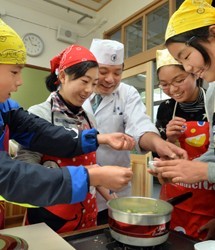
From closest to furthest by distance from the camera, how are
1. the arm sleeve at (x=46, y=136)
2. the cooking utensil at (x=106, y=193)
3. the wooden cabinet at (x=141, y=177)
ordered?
the arm sleeve at (x=46, y=136) → the cooking utensil at (x=106, y=193) → the wooden cabinet at (x=141, y=177)

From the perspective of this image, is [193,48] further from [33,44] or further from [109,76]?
[33,44]

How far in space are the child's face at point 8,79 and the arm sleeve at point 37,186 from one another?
0.28 metres

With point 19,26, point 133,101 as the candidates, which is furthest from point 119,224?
point 19,26

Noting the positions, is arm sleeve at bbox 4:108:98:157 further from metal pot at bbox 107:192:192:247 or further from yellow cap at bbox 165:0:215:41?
yellow cap at bbox 165:0:215:41

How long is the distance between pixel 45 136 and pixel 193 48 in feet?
2.00

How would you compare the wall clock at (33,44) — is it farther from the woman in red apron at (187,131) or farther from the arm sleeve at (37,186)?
the arm sleeve at (37,186)

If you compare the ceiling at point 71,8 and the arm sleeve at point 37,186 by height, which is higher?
the ceiling at point 71,8

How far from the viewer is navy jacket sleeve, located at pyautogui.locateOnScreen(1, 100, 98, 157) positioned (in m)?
0.94

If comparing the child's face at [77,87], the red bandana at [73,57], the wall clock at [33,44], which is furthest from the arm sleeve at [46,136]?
the wall clock at [33,44]

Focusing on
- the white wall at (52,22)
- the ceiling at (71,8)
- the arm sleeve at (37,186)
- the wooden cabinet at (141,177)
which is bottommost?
the wooden cabinet at (141,177)

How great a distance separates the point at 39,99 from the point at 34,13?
48.4 inches

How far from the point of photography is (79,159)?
980 millimetres

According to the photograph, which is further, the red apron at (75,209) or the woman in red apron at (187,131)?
the woman in red apron at (187,131)

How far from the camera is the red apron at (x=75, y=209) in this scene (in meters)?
0.86
